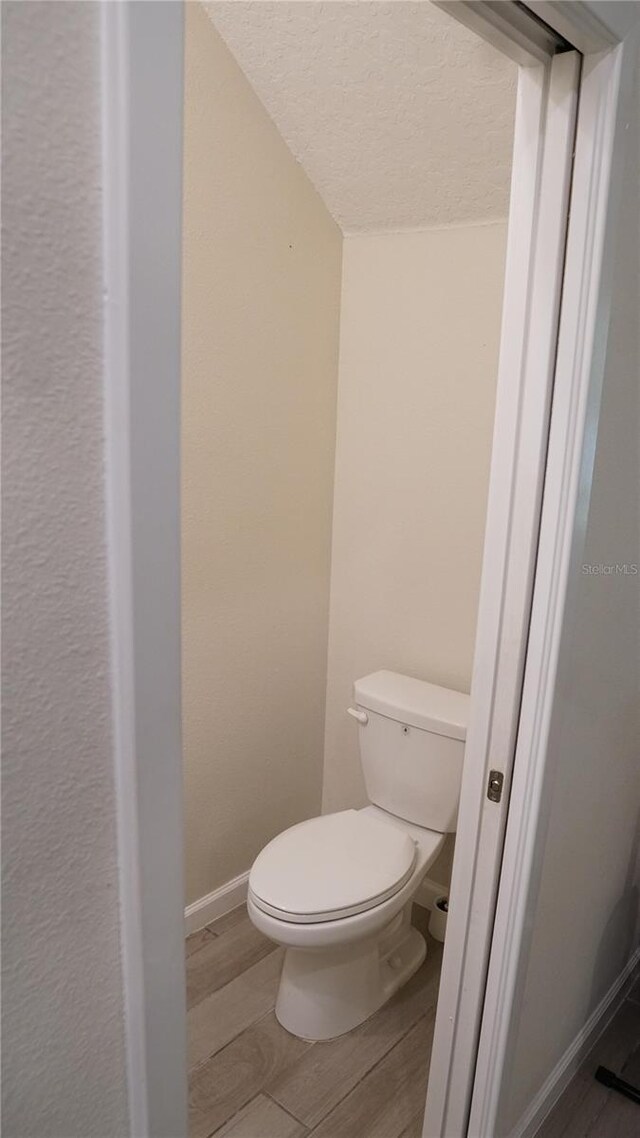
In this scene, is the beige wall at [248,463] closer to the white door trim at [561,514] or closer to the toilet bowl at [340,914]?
the toilet bowl at [340,914]

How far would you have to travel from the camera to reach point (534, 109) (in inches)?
42.5

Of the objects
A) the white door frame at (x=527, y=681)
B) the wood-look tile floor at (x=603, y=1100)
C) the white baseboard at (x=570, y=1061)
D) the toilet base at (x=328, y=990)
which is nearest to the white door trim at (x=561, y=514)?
the white door frame at (x=527, y=681)

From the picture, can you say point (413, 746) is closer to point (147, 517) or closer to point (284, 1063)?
point (284, 1063)

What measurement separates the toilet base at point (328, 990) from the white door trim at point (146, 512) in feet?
4.09

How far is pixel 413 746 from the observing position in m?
1.98

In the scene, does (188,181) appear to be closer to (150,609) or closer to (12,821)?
(150,609)

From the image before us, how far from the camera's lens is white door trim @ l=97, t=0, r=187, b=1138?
1.67 ft

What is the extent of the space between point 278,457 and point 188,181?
2.40ft

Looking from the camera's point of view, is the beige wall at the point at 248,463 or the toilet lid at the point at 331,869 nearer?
the toilet lid at the point at 331,869

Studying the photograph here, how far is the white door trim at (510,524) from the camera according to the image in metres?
1.08

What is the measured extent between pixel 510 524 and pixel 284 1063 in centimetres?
141

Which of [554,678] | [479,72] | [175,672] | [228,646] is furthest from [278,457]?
[175,672]

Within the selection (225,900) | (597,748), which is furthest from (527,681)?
(225,900)

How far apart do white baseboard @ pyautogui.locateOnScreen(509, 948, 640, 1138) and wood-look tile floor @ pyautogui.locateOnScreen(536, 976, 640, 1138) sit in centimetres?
2
